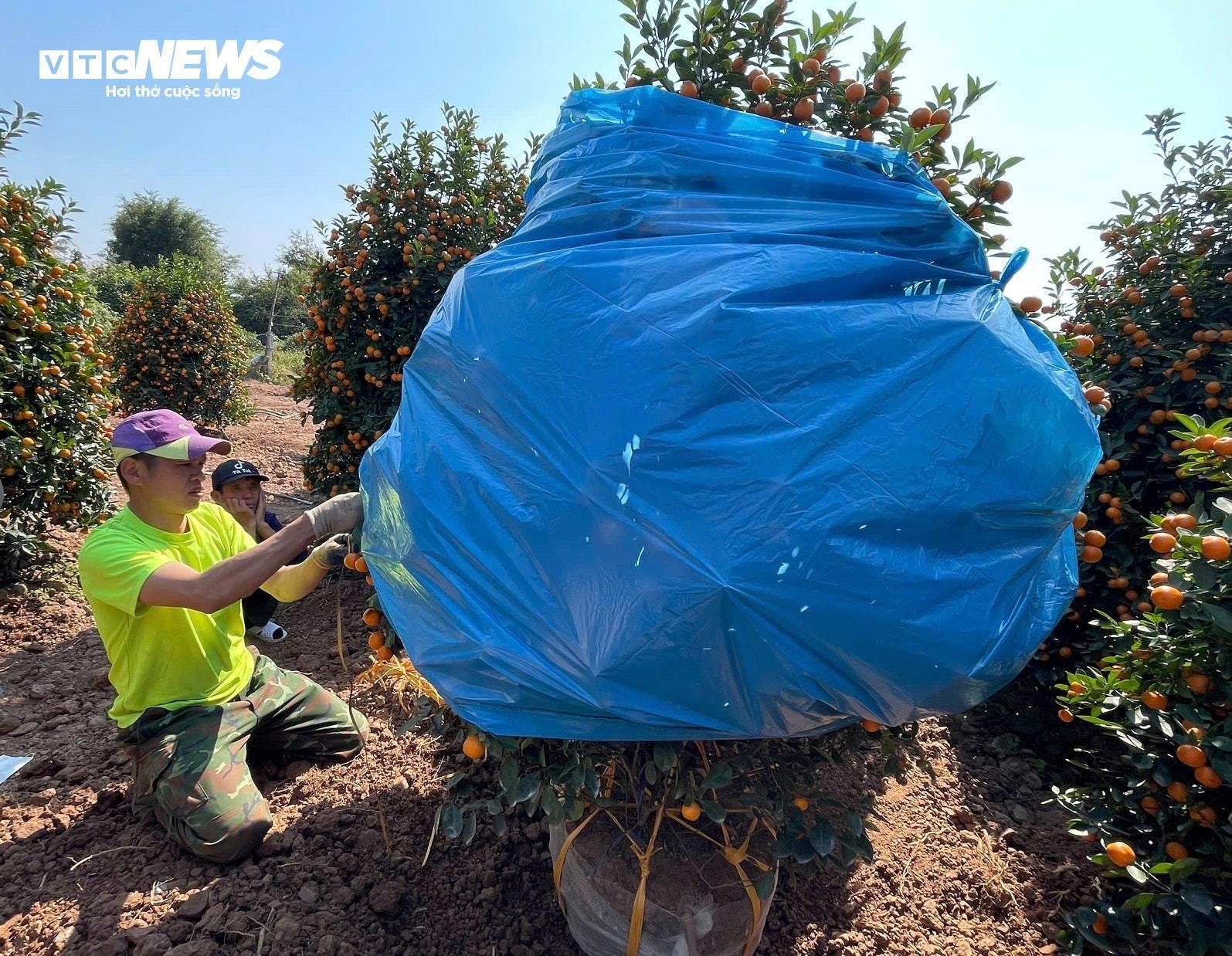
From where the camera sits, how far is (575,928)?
1.82 m

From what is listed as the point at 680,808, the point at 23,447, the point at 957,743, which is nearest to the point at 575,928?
the point at 680,808

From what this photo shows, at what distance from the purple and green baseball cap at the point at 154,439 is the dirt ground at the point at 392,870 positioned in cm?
122

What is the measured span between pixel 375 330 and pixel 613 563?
3.47 meters

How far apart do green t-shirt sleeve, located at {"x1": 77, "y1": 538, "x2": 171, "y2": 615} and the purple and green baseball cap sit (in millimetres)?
293

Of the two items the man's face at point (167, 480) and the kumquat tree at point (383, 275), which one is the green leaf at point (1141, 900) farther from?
the kumquat tree at point (383, 275)

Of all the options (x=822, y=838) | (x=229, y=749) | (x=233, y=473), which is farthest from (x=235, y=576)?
(x=822, y=838)

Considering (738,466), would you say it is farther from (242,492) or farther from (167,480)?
(242,492)

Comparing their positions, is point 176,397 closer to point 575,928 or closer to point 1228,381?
point 575,928

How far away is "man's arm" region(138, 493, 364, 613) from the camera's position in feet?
6.51

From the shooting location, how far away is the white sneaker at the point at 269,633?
3.36 meters

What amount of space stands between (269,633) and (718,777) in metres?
2.76

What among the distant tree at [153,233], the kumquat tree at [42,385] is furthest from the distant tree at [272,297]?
the kumquat tree at [42,385]

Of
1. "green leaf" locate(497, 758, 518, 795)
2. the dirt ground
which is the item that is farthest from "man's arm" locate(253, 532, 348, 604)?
"green leaf" locate(497, 758, 518, 795)

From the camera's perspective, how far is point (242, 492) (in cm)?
317
